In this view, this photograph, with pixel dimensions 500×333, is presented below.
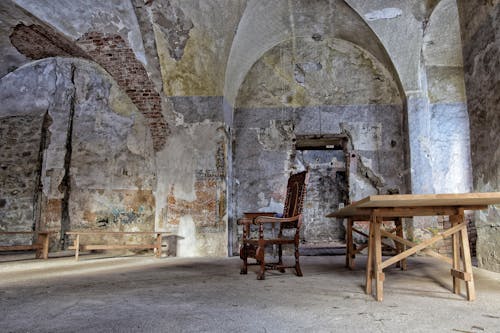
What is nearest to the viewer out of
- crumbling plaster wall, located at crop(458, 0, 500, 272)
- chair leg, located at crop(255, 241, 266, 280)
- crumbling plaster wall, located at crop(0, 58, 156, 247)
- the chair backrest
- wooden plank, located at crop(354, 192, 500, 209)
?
wooden plank, located at crop(354, 192, 500, 209)

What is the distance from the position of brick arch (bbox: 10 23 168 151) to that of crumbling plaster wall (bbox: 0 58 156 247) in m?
0.74

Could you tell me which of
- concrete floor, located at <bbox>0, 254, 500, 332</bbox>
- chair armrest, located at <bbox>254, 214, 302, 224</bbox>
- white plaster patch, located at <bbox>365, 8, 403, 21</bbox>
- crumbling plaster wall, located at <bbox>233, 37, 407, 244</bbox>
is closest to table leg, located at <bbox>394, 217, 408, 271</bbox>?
concrete floor, located at <bbox>0, 254, 500, 332</bbox>

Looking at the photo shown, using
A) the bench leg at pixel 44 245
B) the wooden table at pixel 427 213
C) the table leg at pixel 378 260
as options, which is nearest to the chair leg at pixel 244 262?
the wooden table at pixel 427 213

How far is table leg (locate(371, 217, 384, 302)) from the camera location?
2.76 m

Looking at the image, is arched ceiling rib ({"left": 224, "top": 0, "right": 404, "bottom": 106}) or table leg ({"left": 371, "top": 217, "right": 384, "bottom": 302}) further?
arched ceiling rib ({"left": 224, "top": 0, "right": 404, "bottom": 106})

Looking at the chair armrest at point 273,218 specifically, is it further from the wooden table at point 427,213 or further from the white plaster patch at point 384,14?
the white plaster patch at point 384,14

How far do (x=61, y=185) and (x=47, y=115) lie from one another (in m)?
1.51

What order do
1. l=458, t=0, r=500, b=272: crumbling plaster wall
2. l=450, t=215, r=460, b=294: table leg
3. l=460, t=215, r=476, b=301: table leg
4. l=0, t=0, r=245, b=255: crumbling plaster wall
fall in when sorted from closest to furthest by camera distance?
1. l=460, t=215, r=476, b=301: table leg
2. l=450, t=215, r=460, b=294: table leg
3. l=458, t=0, r=500, b=272: crumbling plaster wall
4. l=0, t=0, r=245, b=255: crumbling plaster wall

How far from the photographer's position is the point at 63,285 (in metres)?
3.55

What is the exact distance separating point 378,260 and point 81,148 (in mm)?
6672

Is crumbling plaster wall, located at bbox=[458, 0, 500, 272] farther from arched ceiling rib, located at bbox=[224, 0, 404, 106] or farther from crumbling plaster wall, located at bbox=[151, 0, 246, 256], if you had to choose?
crumbling plaster wall, located at bbox=[151, 0, 246, 256]

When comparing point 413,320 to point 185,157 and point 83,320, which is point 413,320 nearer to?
point 83,320

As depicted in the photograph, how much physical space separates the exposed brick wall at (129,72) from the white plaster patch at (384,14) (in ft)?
13.1

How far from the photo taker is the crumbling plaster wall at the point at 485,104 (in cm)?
404
